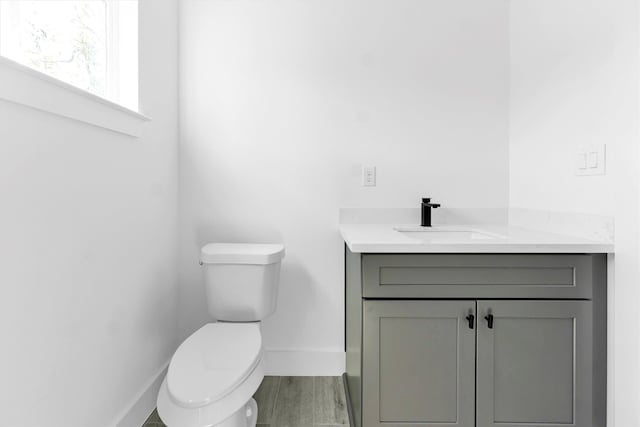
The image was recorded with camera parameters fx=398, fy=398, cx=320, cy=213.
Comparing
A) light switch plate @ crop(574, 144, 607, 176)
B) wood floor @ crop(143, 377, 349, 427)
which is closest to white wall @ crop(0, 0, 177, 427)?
wood floor @ crop(143, 377, 349, 427)

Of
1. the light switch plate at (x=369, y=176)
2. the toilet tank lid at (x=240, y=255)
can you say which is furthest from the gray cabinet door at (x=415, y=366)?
the light switch plate at (x=369, y=176)

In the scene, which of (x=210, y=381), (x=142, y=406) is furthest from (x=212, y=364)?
(x=142, y=406)

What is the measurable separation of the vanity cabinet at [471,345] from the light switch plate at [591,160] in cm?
33

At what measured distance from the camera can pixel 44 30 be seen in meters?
1.26

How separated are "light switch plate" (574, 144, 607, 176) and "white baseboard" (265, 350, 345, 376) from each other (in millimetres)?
1430

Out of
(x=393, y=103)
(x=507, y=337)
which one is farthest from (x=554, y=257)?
(x=393, y=103)

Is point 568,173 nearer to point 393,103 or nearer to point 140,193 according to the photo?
point 393,103

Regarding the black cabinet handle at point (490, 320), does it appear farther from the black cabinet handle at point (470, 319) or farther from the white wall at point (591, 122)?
the white wall at point (591, 122)

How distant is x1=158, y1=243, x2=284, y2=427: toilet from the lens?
1.26 metres

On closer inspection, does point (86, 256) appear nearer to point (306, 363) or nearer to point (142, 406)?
point (142, 406)

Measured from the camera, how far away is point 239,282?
6.04 ft

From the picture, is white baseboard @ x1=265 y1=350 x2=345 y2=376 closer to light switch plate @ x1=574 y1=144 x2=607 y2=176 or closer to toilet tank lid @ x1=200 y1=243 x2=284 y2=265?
toilet tank lid @ x1=200 y1=243 x2=284 y2=265

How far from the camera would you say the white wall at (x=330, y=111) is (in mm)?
2115

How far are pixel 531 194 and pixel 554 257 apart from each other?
60cm
